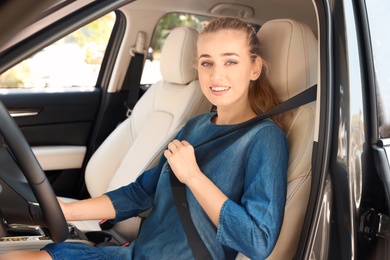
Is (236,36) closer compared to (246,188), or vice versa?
(246,188)

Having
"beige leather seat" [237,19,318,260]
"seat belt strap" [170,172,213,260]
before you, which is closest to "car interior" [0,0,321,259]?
"beige leather seat" [237,19,318,260]

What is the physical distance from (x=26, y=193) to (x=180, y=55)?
1156mm

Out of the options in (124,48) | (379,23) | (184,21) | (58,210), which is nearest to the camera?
(58,210)

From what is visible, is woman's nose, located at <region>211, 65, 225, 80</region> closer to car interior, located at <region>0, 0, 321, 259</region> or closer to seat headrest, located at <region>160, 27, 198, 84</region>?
car interior, located at <region>0, 0, 321, 259</region>

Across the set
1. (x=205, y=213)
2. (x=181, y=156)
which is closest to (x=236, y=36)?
(x=181, y=156)

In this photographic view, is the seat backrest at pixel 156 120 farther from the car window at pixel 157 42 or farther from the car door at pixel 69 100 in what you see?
the car window at pixel 157 42

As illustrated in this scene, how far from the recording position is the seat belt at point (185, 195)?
1612 millimetres

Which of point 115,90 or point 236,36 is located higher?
point 115,90

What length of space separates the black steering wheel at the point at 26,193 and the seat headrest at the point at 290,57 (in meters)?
0.79

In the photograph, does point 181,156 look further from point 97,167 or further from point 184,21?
point 184,21

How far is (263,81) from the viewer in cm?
181

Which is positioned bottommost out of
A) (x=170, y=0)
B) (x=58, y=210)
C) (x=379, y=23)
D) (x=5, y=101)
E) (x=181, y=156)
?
(x=58, y=210)

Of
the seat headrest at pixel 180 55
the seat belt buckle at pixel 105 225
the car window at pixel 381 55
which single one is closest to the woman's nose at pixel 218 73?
the car window at pixel 381 55

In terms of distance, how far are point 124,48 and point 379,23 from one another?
1.79m
